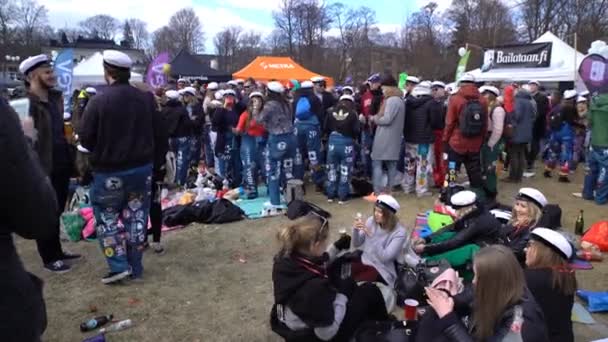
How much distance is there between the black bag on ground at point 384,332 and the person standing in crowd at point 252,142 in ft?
14.6

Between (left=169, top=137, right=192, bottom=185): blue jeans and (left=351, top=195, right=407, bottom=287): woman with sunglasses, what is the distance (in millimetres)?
4973

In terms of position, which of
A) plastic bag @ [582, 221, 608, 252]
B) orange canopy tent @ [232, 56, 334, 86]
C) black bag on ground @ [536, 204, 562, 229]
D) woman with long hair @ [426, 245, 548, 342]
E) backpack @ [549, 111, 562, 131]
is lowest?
plastic bag @ [582, 221, 608, 252]

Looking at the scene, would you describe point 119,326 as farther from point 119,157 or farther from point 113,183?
point 119,157

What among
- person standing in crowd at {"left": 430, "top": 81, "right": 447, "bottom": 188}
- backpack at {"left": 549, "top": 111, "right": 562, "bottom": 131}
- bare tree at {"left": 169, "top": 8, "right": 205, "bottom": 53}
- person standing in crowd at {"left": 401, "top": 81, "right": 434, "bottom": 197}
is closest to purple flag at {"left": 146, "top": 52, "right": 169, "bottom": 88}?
person standing in crowd at {"left": 401, "top": 81, "right": 434, "bottom": 197}

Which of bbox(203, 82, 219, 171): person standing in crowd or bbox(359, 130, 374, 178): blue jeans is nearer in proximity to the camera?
bbox(359, 130, 374, 178): blue jeans

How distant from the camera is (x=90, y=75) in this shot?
20031mm

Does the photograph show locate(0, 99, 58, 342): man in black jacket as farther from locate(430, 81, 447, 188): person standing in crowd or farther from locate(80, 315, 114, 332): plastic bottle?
locate(430, 81, 447, 188): person standing in crowd

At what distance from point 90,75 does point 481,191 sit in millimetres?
18166

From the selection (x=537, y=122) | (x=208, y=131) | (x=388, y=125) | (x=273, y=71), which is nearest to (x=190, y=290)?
(x=388, y=125)

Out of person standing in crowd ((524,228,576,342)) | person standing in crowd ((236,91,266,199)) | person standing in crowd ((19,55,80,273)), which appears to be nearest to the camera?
person standing in crowd ((524,228,576,342))

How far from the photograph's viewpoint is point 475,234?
4.01m

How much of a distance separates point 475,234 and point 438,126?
353cm

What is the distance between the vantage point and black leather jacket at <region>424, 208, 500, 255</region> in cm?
402

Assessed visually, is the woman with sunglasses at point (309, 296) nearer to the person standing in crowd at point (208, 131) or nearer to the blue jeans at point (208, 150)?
the person standing in crowd at point (208, 131)
